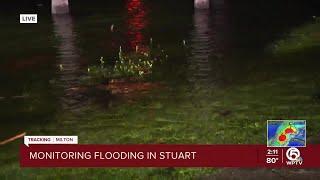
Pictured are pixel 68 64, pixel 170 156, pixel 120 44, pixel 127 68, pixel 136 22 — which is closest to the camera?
pixel 170 156

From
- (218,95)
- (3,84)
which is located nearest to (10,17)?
(3,84)

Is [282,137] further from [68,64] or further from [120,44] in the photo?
[120,44]

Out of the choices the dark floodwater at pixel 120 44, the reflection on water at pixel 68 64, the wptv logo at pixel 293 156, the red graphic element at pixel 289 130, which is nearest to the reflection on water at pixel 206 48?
the dark floodwater at pixel 120 44

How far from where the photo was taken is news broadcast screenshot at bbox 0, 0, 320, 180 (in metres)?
8.51

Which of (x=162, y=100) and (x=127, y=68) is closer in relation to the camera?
(x=162, y=100)

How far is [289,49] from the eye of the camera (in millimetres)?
21969

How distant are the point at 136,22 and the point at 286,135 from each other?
84.2 ft

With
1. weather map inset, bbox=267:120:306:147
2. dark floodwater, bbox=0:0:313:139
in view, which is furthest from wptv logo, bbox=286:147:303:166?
dark floodwater, bbox=0:0:313:139

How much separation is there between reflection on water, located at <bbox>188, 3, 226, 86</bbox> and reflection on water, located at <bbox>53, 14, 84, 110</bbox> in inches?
165

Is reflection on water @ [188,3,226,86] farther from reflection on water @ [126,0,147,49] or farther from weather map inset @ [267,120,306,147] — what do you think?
weather map inset @ [267,120,306,147]

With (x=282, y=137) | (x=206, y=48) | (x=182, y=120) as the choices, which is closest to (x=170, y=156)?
(x=282, y=137)

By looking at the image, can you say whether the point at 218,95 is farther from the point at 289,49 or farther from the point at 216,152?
the point at 289,49

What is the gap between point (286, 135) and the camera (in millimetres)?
8555

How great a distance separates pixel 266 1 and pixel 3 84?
3310 cm
